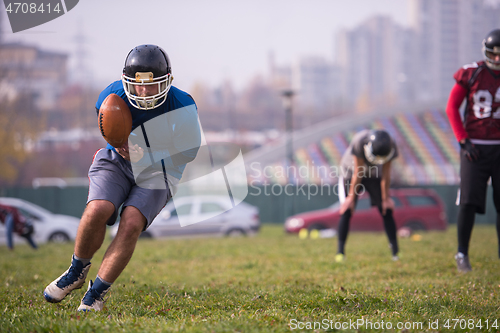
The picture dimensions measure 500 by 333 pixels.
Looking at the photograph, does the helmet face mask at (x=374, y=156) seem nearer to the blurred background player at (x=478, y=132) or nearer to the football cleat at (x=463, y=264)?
the blurred background player at (x=478, y=132)

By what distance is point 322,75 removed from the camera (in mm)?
119875

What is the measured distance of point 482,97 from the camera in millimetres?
4609

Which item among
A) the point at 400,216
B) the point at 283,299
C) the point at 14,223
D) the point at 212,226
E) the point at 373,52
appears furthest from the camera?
the point at 373,52

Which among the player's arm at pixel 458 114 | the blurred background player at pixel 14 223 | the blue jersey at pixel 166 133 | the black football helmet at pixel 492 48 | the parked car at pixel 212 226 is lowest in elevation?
the parked car at pixel 212 226

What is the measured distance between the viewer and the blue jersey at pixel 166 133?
3340 millimetres

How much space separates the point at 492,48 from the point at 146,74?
359 cm

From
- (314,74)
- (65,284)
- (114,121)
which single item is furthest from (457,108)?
(314,74)

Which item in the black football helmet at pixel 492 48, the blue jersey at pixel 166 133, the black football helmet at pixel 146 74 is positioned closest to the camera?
the black football helmet at pixel 146 74

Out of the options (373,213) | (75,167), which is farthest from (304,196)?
(75,167)

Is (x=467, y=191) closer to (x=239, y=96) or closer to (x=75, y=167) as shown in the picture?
(x=75, y=167)

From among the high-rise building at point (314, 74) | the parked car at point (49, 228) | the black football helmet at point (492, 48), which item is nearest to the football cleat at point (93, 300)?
the black football helmet at point (492, 48)

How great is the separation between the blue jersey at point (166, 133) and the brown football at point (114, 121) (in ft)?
0.47

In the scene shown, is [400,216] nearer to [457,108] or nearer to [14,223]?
[457,108]

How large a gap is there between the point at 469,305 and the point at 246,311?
5.42 feet
